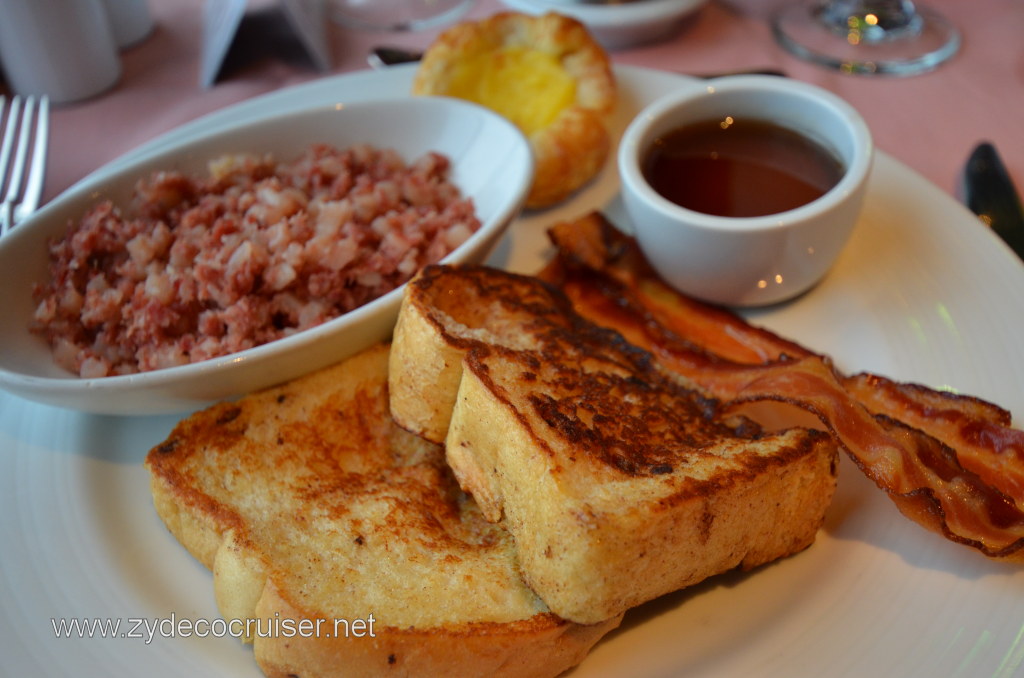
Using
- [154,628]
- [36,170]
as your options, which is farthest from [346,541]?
[36,170]

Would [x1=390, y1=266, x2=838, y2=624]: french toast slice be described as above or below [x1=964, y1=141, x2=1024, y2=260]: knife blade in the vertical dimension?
above

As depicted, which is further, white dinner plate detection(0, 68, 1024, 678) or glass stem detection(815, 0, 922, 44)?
glass stem detection(815, 0, 922, 44)

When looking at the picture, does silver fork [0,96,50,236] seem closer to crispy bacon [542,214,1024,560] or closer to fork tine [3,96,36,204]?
fork tine [3,96,36,204]

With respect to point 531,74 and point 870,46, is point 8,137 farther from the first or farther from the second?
point 870,46

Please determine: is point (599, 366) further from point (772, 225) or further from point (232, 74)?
point (232, 74)

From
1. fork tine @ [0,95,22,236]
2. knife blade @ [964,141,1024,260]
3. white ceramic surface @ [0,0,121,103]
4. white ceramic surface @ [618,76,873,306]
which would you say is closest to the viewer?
white ceramic surface @ [618,76,873,306]

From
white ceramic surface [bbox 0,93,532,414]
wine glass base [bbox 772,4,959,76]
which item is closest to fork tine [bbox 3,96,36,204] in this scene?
white ceramic surface [bbox 0,93,532,414]

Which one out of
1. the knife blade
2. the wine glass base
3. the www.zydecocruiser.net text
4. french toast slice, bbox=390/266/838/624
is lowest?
the wine glass base

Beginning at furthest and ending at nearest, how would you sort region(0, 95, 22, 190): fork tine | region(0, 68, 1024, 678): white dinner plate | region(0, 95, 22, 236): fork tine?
1. region(0, 95, 22, 190): fork tine
2. region(0, 95, 22, 236): fork tine
3. region(0, 68, 1024, 678): white dinner plate

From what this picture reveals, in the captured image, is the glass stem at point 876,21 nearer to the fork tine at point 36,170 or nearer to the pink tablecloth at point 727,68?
the pink tablecloth at point 727,68
